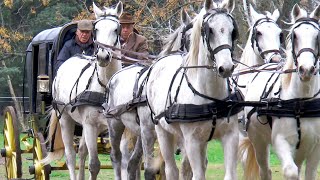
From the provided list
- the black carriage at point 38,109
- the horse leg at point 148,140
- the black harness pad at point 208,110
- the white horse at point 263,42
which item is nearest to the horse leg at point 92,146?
the black carriage at point 38,109

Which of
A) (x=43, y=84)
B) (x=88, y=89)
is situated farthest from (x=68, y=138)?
(x=88, y=89)

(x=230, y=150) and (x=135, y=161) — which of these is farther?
(x=135, y=161)

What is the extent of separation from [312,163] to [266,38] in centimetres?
212

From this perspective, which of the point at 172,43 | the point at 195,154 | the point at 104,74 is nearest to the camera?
the point at 195,154

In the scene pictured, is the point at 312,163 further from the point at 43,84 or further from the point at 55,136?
the point at 55,136

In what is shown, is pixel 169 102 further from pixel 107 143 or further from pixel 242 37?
pixel 242 37

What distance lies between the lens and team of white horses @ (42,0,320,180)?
7.50 m

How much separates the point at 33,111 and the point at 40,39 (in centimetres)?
105

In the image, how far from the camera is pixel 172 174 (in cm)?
834

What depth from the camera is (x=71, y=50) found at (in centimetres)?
1143

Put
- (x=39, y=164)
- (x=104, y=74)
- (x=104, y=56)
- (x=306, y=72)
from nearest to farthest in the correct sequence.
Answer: (x=306, y=72)
(x=104, y=56)
(x=104, y=74)
(x=39, y=164)

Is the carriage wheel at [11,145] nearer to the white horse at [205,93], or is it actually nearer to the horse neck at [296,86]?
the white horse at [205,93]

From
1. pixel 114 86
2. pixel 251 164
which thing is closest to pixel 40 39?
pixel 114 86

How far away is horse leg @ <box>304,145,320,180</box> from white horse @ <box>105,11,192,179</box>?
173 centimetres
